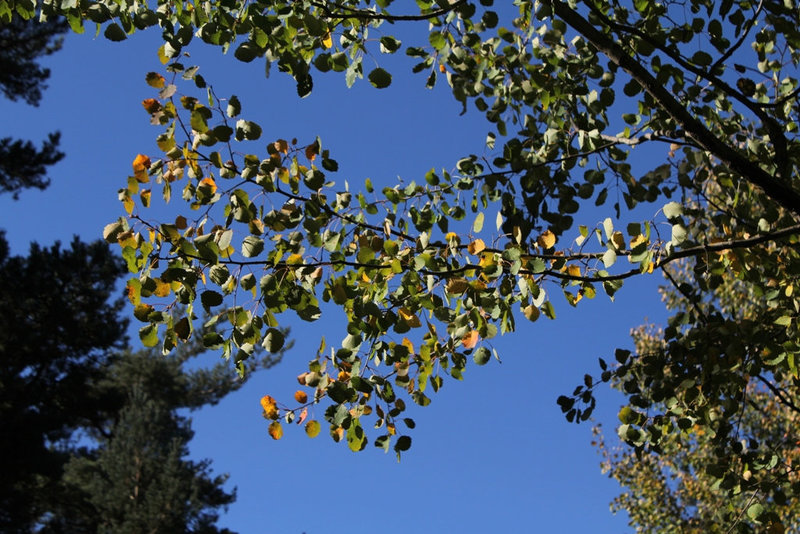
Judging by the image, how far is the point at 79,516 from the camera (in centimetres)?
1847

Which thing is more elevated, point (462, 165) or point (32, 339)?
point (32, 339)

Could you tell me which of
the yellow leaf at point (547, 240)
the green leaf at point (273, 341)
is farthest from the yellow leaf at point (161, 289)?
the yellow leaf at point (547, 240)

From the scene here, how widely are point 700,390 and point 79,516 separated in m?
18.1

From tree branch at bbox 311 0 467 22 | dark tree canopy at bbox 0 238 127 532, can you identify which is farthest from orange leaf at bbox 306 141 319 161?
dark tree canopy at bbox 0 238 127 532

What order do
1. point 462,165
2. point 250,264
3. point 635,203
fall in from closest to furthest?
point 250,264
point 635,203
point 462,165

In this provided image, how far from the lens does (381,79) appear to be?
10.8ft

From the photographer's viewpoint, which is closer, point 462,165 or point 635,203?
point 635,203

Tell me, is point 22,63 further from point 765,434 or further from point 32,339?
point 765,434

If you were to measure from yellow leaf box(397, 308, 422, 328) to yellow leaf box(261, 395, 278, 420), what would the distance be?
28.1 inches

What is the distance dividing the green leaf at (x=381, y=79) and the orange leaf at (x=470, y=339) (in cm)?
117

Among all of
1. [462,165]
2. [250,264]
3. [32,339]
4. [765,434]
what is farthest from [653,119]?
[32,339]

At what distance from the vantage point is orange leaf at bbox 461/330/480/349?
3457mm

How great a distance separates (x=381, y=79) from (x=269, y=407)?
1546 mm

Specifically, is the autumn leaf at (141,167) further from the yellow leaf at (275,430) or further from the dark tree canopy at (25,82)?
the dark tree canopy at (25,82)
